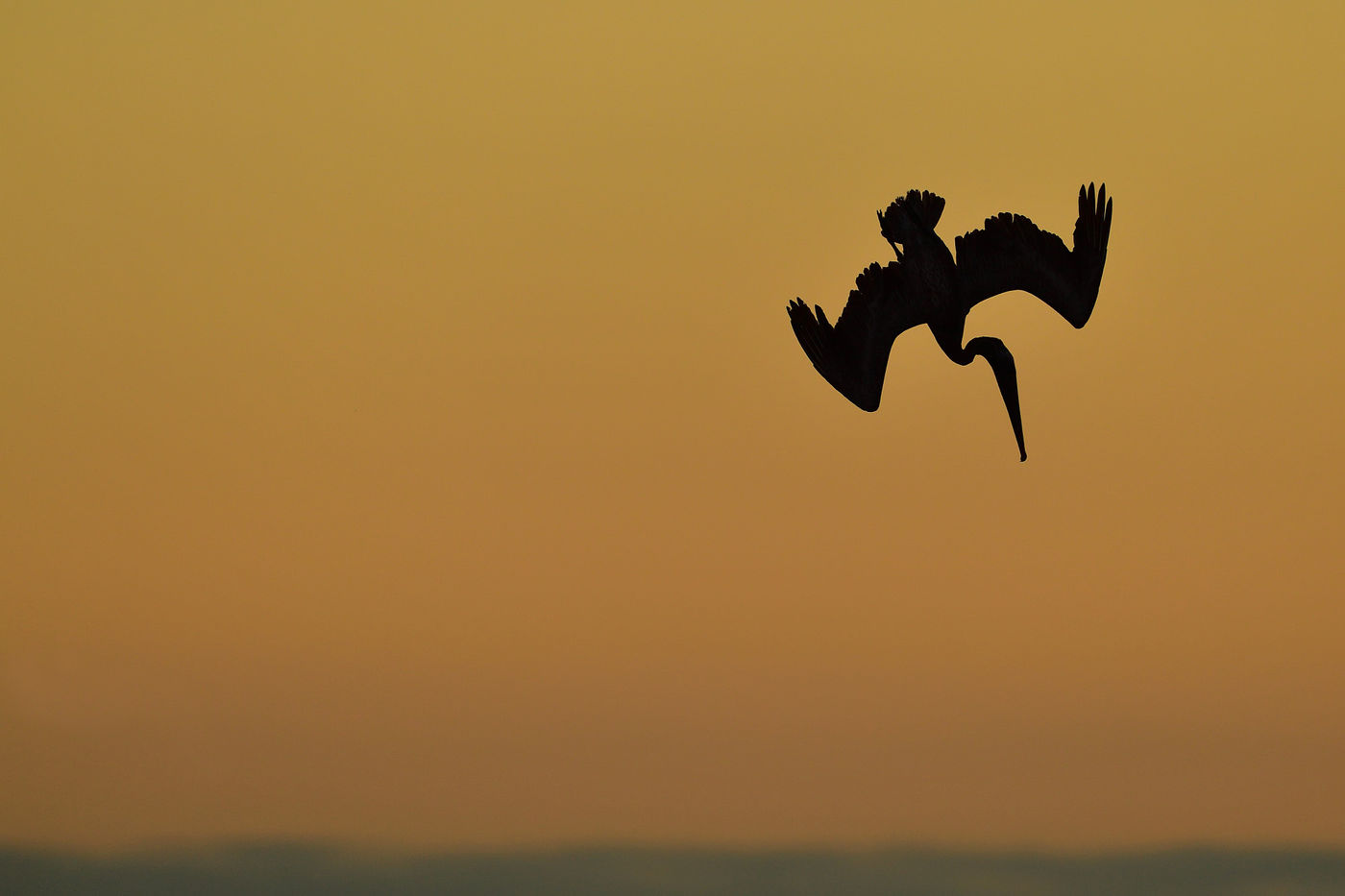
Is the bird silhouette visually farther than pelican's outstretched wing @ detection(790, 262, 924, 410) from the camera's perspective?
No

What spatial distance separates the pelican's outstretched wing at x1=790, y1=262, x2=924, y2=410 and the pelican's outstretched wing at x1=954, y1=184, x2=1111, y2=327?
1468 mm

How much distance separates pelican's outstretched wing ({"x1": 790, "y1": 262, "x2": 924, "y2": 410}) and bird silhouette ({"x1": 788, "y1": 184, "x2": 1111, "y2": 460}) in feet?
0.09

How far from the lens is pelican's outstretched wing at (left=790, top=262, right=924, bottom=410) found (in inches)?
1023

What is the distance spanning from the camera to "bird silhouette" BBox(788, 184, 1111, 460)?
24500mm

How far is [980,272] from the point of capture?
2462cm

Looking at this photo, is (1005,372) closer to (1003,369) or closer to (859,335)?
(1003,369)

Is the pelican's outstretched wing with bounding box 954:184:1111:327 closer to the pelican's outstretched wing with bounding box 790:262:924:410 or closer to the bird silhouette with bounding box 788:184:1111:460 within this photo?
the bird silhouette with bounding box 788:184:1111:460

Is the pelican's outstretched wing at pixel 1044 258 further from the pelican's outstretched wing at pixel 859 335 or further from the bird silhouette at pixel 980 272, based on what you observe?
the pelican's outstretched wing at pixel 859 335

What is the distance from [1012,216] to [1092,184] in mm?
1071

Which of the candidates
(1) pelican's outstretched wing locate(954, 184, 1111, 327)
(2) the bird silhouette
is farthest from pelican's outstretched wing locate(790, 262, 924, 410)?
(1) pelican's outstretched wing locate(954, 184, 1111, 327)

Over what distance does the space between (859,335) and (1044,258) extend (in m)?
2.99

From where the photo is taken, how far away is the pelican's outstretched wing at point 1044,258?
2445 cm

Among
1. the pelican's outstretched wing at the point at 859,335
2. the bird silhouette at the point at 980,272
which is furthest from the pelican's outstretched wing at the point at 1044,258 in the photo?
the pelican's outstretched wing at the point at 859,335

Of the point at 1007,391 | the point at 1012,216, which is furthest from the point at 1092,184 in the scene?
the point at 1007,391
